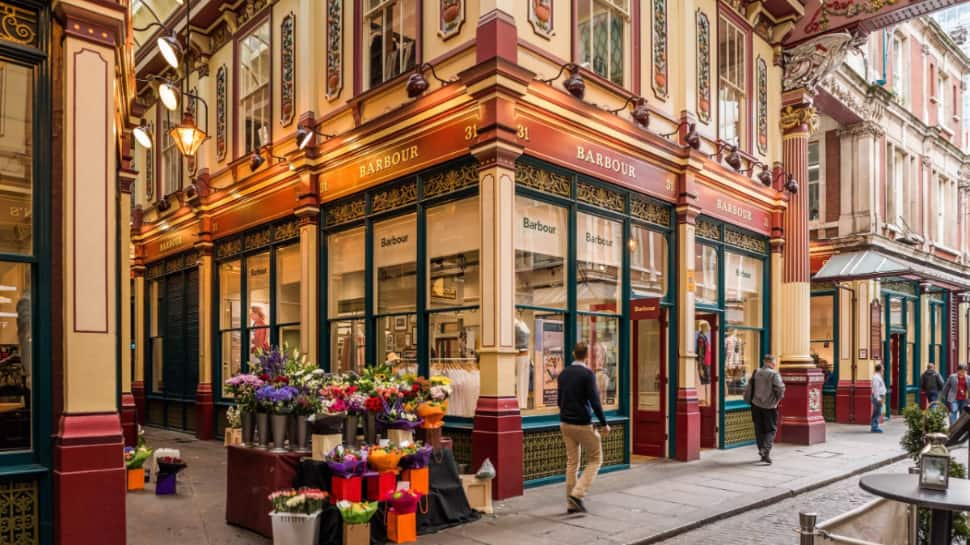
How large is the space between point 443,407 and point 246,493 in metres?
2.24

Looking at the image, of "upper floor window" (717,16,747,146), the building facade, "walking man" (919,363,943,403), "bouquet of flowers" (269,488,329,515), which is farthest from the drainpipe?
"bouquet of flowers" (269,488,329,515)

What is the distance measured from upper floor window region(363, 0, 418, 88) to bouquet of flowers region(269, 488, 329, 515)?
258 inches

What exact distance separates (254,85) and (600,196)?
7.97 m

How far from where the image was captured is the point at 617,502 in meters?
9.48

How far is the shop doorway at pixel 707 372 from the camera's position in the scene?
14.2 m

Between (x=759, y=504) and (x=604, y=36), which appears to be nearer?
(x=759, y=504)

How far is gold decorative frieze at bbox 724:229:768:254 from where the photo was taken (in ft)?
49.3

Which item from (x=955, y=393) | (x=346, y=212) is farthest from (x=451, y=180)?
(x=955, y=393)

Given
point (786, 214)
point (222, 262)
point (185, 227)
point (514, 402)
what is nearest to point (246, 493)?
point (514, 402)

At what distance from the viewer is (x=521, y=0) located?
10133 mm

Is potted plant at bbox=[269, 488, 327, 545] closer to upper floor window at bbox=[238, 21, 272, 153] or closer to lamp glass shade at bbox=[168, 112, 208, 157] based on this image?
lamp glass shade at bbox=[168, 112, 208, 157]

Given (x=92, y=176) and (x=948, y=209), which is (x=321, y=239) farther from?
(x=948, y=209)

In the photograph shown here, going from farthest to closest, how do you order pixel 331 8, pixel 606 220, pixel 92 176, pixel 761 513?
pixel 331 8
pixel 606 220
pixel 761 513
pixel 92 176

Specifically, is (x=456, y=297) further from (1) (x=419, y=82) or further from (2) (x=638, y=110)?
(2) (x=638, y=110)
